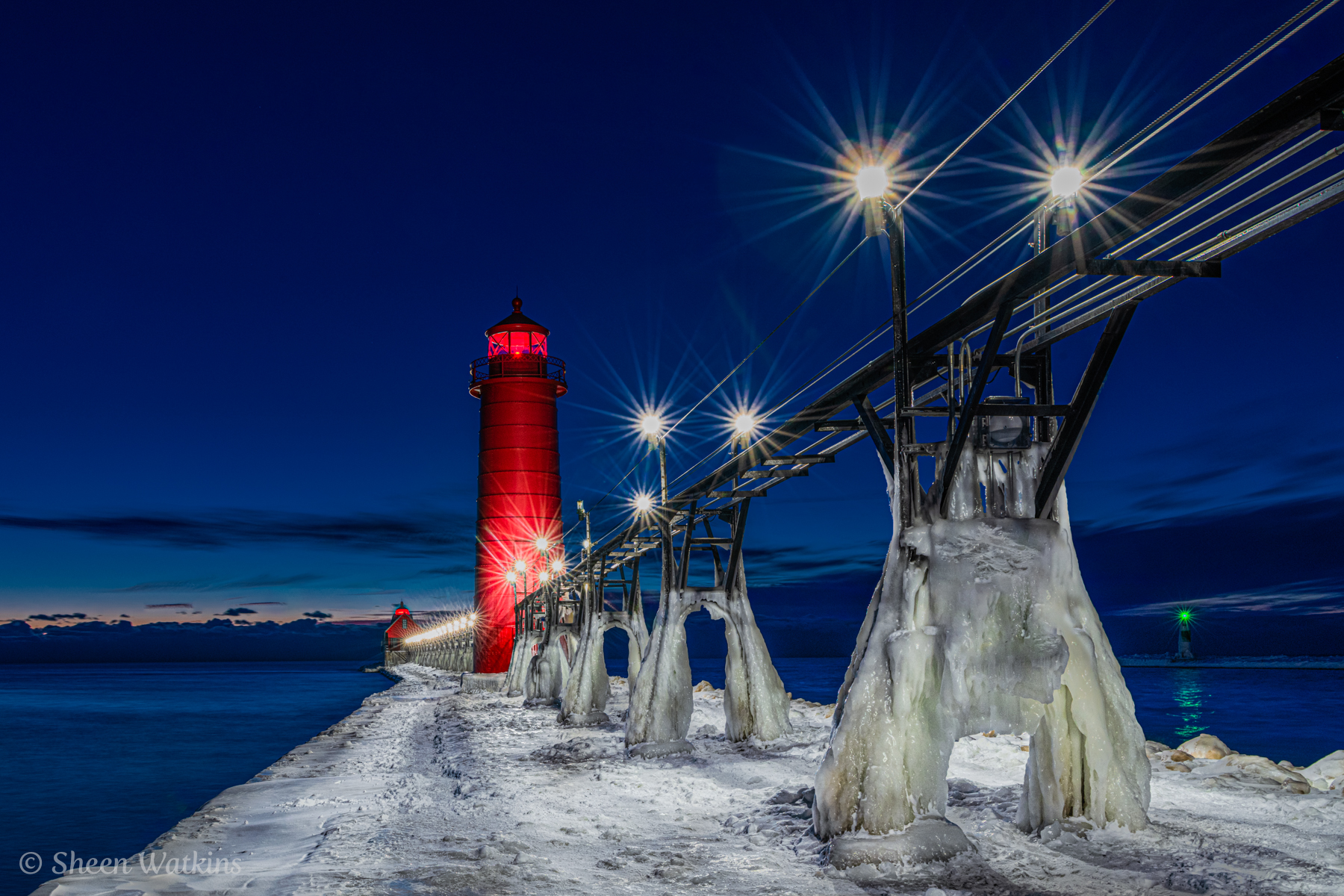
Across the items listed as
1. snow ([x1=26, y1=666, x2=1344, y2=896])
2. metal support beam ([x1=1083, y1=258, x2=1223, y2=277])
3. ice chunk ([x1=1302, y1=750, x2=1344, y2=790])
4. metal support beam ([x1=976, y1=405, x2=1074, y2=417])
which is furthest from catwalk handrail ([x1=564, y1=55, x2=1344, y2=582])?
ice chunk ([x1=1302, y1=750, x2=1344, y2=790])

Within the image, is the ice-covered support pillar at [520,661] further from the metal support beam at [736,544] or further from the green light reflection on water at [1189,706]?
the green light reflection on water at [1189,706]

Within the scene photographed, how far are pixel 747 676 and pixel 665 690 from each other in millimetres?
1568

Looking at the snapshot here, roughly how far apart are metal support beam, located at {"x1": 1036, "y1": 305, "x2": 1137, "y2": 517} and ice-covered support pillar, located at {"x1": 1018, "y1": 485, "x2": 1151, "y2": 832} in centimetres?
22

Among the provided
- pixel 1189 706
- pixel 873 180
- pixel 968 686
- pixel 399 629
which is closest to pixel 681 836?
pixel 968 686

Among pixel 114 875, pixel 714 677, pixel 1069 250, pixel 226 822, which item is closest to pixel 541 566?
pixel 226 822

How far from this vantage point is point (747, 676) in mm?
15953

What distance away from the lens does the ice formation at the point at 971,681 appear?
7.62m

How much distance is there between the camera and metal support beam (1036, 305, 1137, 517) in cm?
701

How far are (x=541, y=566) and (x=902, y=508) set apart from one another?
28984 millimetres

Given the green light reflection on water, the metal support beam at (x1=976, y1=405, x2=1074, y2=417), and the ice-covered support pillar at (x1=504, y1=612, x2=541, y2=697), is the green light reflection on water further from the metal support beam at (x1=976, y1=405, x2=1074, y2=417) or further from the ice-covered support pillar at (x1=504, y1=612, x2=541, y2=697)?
the metal support beam at (x1=976, y1=405, x2=1074, y2=417)

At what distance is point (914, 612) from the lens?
7.82 meters

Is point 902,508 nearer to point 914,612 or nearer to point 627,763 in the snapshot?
point 914,612

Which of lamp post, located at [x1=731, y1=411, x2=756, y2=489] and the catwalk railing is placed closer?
lamp post, located at [x1=731, y1=411, x2=756, y2=489]

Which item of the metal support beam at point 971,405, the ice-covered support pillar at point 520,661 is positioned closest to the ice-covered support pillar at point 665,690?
the metal support beam at point 971,405
